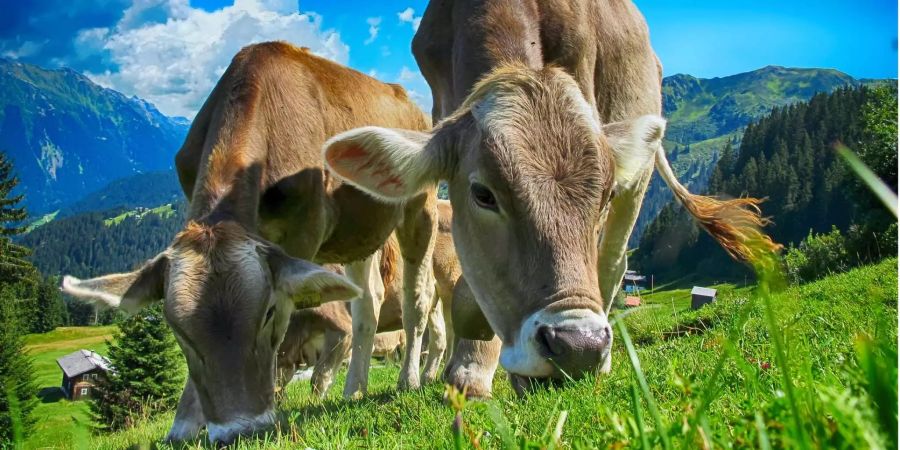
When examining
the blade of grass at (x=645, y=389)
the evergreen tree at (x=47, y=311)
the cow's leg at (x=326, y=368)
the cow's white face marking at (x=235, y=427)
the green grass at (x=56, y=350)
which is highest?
the blade of grass at (x=645, y=389)

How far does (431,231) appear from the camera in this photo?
9078 millimetres

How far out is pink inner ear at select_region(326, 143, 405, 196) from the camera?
4.70m

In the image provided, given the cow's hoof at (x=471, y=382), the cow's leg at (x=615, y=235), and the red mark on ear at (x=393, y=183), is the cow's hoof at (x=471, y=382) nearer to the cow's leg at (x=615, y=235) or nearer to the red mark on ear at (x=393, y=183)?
the red mark on ear at (x=393, y=183)

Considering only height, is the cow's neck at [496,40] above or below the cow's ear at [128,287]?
above

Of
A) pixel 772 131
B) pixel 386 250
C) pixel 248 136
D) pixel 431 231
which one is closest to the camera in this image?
pixel 248 136

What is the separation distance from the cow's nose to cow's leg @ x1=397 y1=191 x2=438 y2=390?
17.6ft

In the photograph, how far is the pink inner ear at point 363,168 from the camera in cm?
470

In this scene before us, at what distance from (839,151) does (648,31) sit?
6745 millimetres

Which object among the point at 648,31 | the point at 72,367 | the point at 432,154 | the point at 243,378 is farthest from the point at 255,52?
the point at 72,367

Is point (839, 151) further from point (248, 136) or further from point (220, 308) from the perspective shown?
point (248, 136)

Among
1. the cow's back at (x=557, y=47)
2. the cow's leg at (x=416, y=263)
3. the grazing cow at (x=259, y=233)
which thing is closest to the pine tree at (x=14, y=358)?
the cow's leg at (x=416, y=263)

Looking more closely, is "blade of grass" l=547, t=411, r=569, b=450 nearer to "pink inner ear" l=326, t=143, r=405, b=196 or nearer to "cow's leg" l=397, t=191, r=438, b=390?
"pink inner ear" l=326, t=143, r=405, b=196

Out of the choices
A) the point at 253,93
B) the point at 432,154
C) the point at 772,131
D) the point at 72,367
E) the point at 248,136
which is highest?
the point at 772,131

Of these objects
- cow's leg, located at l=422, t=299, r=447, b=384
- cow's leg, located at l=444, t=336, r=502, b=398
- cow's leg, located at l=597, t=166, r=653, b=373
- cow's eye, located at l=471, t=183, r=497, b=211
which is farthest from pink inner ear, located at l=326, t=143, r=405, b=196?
cow's leg, located at l=422, t=299, r=447, b=384
